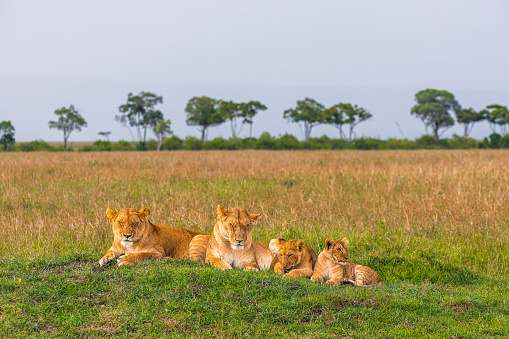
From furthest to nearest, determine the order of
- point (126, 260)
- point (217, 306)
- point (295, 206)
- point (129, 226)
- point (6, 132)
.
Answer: point (6, 132), point (295, 206), point (126, 260), point (129, 226), point (217, 306)

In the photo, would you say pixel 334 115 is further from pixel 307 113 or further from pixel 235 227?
pixel 235 227

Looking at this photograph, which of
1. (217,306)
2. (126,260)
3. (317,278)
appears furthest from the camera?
(317,278)

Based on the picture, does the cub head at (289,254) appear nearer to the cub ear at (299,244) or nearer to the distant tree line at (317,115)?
the cub ear at (299,244)

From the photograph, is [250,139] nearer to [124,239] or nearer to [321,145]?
[321,145]

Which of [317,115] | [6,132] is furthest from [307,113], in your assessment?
[6,132]

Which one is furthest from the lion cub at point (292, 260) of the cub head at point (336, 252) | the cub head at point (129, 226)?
the cub head at point (129, 226)

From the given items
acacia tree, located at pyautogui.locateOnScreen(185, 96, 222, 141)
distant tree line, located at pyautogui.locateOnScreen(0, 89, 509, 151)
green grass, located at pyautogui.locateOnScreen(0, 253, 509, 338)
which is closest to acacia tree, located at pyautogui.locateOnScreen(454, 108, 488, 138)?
distant tree line, located at pyautogui.locateOnScreen(0, 89, 509, 151)

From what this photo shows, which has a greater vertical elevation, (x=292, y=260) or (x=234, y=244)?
(x=234, y=244)

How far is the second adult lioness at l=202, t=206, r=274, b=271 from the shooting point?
5930 millimetres

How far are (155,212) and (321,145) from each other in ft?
187

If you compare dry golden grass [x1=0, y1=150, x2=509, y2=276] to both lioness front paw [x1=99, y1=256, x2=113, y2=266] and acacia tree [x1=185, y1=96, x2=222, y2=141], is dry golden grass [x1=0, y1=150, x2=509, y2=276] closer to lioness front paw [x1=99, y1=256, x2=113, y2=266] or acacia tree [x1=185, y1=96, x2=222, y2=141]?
lioness front paw [x1=99, y1=256, x2=113, y2=266]

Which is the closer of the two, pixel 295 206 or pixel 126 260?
pixel 126 260

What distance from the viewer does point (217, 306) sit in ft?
17.4

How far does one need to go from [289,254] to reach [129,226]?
2.12 meters
